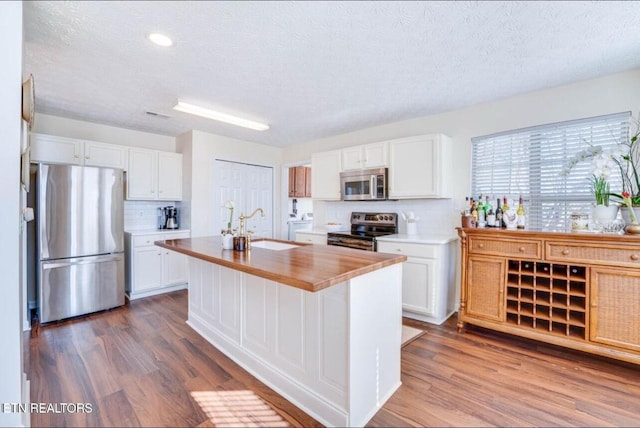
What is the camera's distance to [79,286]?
322cm

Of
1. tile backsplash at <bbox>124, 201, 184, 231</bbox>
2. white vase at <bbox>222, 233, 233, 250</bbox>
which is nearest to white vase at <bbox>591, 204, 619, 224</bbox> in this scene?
white vase at <bbox>222, 233, 233, 250</bbox>

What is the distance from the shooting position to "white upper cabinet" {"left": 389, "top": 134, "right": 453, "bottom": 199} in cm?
333

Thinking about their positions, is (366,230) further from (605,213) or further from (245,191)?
(605,213)

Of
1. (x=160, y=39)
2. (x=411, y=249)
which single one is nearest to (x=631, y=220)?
(x=411, y=249)

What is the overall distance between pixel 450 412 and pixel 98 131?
511 centimetres

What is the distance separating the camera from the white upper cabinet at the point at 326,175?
4309 millimetres

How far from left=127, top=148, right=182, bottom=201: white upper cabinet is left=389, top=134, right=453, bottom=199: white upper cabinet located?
3.25 metres

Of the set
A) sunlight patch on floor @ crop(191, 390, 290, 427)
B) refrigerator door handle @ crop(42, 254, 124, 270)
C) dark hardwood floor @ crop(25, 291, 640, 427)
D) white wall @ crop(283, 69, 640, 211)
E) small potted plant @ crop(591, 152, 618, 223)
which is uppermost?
white wall @ crop(283, 69, 640, 211)

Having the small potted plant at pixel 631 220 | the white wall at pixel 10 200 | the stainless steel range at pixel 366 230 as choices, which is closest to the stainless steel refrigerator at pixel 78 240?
the white wall at pixel 10 200

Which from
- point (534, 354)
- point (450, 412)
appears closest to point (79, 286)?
point (450, 412)

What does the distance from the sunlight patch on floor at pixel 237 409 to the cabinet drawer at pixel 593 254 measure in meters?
2.47

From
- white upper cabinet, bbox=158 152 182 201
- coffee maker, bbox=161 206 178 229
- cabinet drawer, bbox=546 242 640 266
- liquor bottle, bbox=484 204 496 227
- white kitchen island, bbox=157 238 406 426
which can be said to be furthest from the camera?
coffee maker, bbox=161 206 178 229

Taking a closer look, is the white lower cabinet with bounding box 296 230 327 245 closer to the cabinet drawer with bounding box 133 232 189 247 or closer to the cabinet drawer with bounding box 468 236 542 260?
the cabinet drawer with bounding box 133 232 189 247

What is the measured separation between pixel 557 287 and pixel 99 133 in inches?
225
